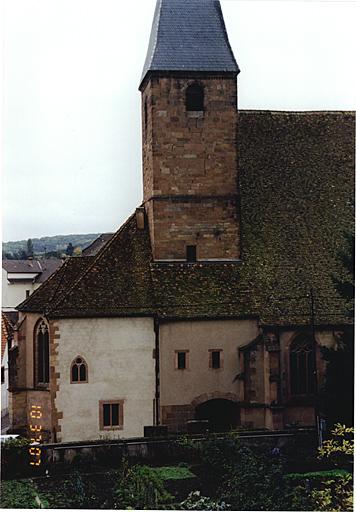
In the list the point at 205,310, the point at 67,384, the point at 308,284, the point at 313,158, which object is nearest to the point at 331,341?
the point at 308,284

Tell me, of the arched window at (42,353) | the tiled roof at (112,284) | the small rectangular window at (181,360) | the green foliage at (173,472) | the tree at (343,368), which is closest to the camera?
the green foliage at (173,472)

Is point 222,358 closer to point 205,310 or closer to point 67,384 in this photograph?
point 205,310

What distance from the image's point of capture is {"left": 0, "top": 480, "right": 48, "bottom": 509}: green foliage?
1677 centimetres

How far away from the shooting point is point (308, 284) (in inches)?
837

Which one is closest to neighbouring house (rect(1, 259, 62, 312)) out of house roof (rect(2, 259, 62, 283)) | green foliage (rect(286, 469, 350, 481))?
house roof (rect(2, 259, 62, 283))

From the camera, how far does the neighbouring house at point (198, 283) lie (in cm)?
2091

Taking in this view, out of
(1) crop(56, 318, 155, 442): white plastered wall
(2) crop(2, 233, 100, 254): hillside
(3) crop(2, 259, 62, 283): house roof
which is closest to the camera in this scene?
(2) crop(2, 233, 100, 254): hillside

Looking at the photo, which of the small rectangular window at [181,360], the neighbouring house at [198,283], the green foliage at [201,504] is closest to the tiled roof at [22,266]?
the neighbouring house at [198,283]

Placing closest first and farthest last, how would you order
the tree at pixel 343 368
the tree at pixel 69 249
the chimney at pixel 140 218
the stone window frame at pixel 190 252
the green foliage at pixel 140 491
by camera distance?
the green foliage at pixel 140 491 → the tree at pixel 343 368 → the tree at pixel 69 249 → the stone window frame at pixel 190 252 → the chimney at pixel 140 218

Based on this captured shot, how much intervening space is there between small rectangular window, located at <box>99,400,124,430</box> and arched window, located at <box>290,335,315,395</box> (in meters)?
3.93

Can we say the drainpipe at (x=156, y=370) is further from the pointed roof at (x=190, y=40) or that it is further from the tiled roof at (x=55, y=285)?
the pointed roof at (x=190, y=40)

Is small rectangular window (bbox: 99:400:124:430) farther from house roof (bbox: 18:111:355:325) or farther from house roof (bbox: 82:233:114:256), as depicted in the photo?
house roof (bbox: 82:233:114:256)

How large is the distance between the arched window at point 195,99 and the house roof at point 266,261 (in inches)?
68.2

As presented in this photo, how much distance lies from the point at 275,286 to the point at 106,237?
3.98m
